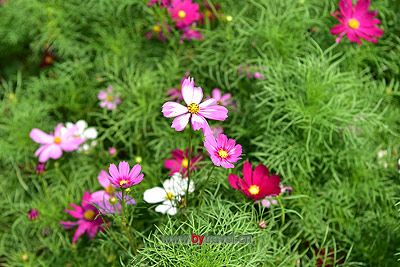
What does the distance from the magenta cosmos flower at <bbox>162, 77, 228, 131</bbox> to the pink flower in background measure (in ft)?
2.37

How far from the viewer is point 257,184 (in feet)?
4.14

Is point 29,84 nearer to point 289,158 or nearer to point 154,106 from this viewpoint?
point 154,106

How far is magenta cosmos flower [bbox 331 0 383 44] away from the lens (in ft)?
5.30

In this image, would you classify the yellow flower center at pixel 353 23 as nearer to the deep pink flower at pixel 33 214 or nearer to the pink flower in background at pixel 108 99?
the pink flower in background at pixel 108 99

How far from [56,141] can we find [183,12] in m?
0.62

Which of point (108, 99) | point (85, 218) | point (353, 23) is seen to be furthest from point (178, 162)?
point (353, 23)

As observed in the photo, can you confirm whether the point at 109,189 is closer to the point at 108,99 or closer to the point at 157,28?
the point at 108,99

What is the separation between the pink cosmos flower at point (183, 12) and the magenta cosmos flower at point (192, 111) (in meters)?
0.74

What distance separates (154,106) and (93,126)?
0.31 metres

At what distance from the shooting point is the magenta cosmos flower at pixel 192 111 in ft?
3.46

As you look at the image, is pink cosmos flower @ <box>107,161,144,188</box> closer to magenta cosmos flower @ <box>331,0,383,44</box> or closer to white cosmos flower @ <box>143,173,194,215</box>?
white cosmos flower @ <box>143,173,194,215</box>

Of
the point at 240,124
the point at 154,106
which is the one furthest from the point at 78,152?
the point at 240,124

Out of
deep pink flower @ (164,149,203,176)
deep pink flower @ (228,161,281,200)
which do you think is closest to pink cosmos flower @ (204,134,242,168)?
deep pink flower @ (228,161,281,200)

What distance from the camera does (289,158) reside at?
1.54 meters
